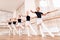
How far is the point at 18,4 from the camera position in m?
15.3

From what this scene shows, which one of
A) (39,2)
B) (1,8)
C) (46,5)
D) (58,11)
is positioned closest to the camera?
(58,11)

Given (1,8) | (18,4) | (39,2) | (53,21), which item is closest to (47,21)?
(53,21)

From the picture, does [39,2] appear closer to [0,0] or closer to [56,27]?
[56,27]

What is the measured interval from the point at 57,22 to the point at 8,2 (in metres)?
9.34

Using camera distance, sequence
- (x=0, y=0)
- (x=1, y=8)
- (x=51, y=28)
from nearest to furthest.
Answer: (x=51, y=28) → (x=0, y=0) → (x=1, y=8)

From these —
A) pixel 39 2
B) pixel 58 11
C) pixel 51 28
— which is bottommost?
pixel 51 28

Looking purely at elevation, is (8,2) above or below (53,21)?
above

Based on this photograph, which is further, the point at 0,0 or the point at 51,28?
the point at 0,0

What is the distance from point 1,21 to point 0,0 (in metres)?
3.29

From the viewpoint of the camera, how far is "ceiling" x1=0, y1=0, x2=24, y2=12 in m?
15.0

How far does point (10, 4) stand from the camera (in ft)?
51.1

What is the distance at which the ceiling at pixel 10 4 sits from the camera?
15.0 m

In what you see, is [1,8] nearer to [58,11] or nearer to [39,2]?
[39,2]

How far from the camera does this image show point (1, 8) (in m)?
16.5
